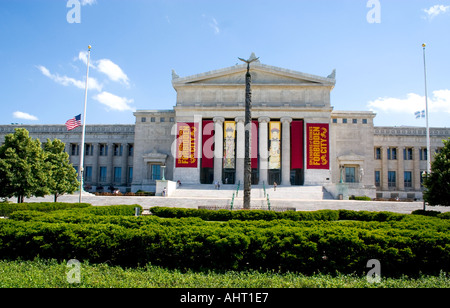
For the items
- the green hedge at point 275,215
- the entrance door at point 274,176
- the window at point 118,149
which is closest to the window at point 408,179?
the entrance door at point 274,176

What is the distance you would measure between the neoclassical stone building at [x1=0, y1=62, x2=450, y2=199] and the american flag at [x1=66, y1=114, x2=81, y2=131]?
13.4 m

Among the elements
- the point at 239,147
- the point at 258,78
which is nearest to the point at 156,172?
the point at 239,147

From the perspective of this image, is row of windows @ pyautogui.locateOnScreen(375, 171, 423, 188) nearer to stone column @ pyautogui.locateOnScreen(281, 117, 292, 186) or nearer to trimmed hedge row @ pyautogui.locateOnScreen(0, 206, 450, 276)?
stone column @ pyautogui.locateOnScreen(281, 117, 292, 186)

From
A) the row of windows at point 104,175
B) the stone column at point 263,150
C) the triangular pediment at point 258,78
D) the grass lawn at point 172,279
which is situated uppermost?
the triangular pediment at point 258,78

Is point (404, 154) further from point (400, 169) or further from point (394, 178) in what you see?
point (394, 178)

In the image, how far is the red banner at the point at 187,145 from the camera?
148 ft

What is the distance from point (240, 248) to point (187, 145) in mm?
37350

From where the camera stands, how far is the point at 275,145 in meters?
45.1

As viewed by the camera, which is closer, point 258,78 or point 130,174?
point 258,78

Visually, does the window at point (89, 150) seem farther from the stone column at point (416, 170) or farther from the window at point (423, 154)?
the window at point (423, 154)

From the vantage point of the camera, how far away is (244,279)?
313 inches

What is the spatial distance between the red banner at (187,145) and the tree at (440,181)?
29285 mm
